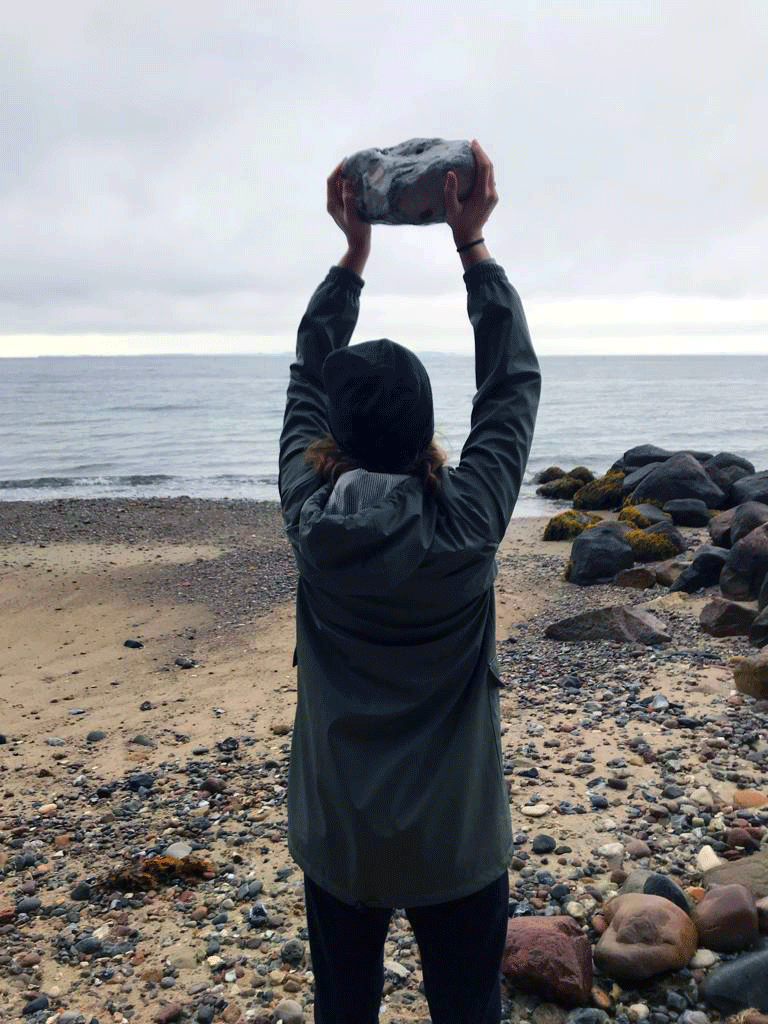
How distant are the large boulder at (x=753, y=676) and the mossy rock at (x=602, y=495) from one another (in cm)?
1476

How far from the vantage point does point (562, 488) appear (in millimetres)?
26031

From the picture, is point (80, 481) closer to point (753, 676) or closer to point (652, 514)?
point (652, 514)

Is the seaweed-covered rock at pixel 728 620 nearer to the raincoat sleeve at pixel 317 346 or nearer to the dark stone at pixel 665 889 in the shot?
the dark stone at pixel 665 889

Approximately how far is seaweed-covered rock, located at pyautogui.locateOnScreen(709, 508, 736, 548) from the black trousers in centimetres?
1291

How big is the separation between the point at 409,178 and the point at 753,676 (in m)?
5.72

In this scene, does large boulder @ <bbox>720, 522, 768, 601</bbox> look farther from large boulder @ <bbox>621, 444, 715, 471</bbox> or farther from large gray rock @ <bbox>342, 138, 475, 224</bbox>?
large boulder @ <bbox>621, 444, 715, 471</bbox>

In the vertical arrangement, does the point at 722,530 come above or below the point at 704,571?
above

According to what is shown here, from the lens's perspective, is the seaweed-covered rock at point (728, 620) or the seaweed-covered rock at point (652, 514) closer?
the seaweed-covered rock at point (728, 620)

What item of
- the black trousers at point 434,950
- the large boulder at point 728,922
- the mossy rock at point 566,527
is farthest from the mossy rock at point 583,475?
the black trousers at point 434,950

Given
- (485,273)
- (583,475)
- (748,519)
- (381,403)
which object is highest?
(485,273)

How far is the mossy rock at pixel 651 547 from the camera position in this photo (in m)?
14.5

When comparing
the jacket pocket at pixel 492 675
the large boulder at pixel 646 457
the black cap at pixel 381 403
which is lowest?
the large boulder at pixel 646 457

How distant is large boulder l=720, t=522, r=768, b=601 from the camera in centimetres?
1070

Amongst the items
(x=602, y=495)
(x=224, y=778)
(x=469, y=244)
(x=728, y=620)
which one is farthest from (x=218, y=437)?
(x=469, y=244)
